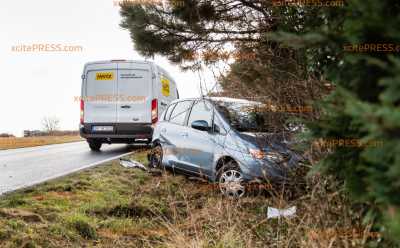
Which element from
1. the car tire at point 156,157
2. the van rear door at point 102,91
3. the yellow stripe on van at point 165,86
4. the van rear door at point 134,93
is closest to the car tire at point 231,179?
the car tire at point 156,157

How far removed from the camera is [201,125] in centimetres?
680

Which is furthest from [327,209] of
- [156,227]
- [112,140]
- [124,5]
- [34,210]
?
[112,140]

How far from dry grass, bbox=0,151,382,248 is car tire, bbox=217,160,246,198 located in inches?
11.8

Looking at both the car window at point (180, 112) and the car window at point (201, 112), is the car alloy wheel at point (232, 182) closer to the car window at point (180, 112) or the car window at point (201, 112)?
the car window at point (201, 112)

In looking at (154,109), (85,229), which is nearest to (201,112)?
(85,229)

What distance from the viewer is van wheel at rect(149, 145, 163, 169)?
8.65 metres

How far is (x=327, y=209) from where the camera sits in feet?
11.0

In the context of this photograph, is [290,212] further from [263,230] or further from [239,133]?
[239,133]

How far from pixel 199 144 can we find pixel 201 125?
359mm

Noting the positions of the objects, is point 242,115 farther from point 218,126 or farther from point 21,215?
point 21,215

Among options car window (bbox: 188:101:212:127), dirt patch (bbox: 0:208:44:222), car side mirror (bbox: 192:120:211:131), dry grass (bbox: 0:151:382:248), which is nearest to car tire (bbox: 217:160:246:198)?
dry grass (bbox: 0:151:382:248)

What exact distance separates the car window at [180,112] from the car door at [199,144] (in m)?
0.26

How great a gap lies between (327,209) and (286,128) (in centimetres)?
133

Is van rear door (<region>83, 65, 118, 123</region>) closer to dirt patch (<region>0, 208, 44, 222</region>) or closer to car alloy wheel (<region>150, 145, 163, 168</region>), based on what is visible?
car alloy wheel (<region>150, 145, 163, 168</region>)
